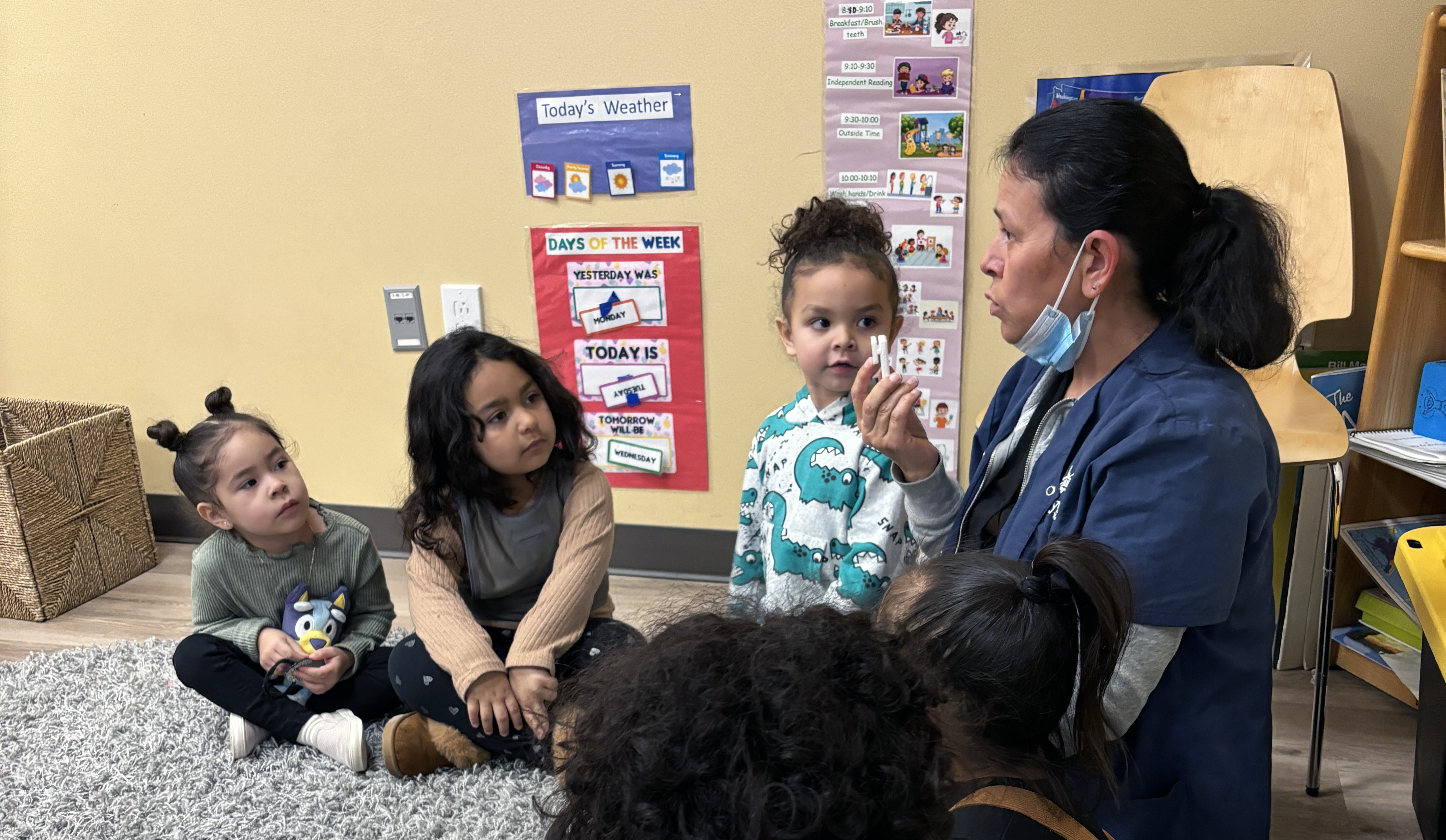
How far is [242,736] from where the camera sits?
1800 millimetres

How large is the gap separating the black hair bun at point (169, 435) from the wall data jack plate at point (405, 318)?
2.51ft

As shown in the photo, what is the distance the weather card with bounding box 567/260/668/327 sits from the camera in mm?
2352

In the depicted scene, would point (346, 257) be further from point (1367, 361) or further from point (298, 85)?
point (1367, 361)

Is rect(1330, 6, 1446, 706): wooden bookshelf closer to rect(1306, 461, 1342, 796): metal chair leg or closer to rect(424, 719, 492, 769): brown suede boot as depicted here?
rect(1306, 461, 1342, 796): metal chair leg

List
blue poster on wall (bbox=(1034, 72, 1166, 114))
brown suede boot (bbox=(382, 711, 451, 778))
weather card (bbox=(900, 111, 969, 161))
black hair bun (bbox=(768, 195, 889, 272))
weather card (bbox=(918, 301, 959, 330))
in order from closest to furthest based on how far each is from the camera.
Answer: black hair bun (bbox=(768, 195, 889, 272))
brown suede boot (bbox=(382, 711, 451, 778))
blue poster on wall (bbox=(1034, 72, 1166, 114))
weather card (bbox=(900, 111, 969, 161))
weather card (bbox=(918, 301, 959, 330))

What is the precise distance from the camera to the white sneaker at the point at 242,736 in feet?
5.90

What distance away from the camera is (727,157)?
7.30 feet

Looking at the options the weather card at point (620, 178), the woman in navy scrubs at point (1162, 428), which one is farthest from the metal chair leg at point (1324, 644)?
the weather card at point (620, 178)

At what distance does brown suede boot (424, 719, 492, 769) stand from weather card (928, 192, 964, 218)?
1466 mm

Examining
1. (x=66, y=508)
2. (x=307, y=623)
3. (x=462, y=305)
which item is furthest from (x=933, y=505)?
(x=66, y=508)

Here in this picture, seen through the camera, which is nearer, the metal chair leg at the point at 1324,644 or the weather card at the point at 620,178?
the metal chair leg at the point at 1324,644

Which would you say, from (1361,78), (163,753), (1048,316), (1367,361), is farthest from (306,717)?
(1361,78)

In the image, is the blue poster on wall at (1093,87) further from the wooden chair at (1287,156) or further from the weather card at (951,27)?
the weather card at (951,27)

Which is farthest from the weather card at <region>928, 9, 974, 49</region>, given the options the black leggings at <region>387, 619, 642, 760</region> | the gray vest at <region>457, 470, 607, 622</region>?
the black leggings at <region>387, 619, 642, 760</region>
